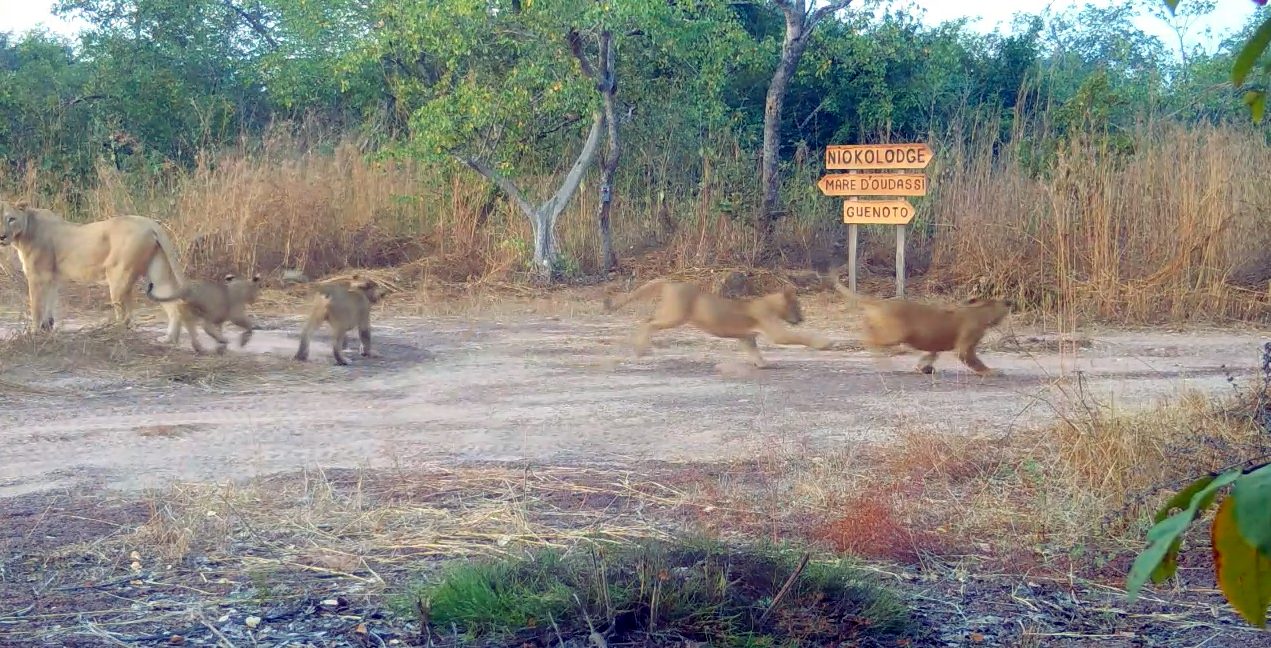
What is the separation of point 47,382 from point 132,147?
1038cm

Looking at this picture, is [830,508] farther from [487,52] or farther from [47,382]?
[487,52]

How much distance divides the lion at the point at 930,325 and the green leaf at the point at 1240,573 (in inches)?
321

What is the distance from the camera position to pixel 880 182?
13797mm

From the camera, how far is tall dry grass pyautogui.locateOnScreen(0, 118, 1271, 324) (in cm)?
1330

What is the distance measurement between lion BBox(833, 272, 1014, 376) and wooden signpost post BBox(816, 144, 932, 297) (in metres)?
4.16

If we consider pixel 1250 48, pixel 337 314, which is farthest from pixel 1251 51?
pixel 337 314

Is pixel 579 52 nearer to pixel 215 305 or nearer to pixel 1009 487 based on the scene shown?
pixel 215 305

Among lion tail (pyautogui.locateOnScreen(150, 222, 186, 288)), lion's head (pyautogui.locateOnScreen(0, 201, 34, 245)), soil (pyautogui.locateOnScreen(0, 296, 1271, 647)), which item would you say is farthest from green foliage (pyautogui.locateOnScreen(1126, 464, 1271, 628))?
lion's head (pyautogui.locateOnScreen(0, 201, 34, 245))

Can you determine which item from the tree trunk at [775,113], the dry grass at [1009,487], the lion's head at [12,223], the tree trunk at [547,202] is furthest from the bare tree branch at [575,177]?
the dry grass at [1009,487]

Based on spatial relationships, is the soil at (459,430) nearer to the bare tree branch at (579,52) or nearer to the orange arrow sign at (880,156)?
the orange arrow sign at (880,156)

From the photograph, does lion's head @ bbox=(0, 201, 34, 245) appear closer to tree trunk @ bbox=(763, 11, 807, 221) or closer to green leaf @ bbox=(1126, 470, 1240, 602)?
tree trunk @ bbox=(763, 11, 807, 221)

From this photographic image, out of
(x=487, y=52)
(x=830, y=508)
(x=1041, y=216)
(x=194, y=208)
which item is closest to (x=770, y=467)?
(x=830, y=508)

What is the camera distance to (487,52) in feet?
50.3

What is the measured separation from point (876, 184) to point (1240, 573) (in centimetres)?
1278
